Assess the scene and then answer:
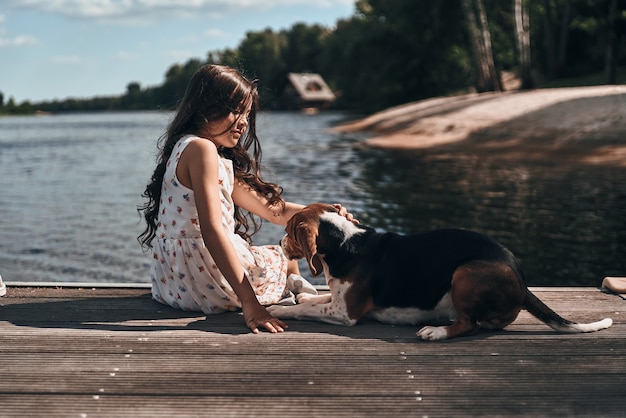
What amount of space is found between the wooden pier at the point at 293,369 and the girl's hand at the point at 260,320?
67 mm

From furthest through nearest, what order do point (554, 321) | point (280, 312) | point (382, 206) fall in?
point (382, 206), point (280, 312), point (554, 321)

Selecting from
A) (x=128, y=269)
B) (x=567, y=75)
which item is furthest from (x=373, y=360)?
(x=567, y=75)

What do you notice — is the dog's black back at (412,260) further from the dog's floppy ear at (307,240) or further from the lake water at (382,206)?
the lake water at (382,206)

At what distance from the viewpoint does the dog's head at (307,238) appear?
4766mm

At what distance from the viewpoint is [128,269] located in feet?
39.7

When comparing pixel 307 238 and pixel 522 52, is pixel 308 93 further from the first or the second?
pixel 307 238

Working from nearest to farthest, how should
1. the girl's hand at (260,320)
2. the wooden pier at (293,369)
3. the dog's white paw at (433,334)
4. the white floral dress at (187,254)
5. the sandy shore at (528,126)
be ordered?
the wooden pier at (293,369) → the dog's white paw at (433,334) → the girl's hand at (260,320) → the white floral dress at (187,254) → the sandy shore at (528,126)

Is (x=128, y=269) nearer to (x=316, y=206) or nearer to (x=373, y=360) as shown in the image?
(x=316, y=206)

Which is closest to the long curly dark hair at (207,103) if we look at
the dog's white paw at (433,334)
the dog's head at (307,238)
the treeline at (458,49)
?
the dog's head at (307,238)

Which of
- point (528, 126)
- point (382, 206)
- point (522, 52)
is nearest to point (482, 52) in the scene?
point (522, 52)

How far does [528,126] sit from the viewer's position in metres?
30.4

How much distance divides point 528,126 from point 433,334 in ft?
90.0

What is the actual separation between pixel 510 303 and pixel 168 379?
6.77 ft

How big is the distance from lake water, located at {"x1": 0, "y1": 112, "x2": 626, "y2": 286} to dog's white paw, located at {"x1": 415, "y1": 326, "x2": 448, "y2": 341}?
4.83 m
